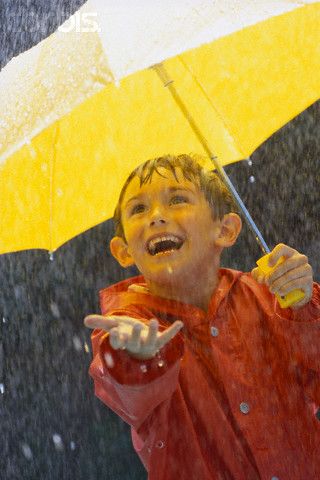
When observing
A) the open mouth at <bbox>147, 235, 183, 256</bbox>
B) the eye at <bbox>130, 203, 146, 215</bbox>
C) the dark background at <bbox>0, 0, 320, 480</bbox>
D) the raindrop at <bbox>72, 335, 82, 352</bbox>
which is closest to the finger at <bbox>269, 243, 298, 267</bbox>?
the open mouth at <bbox>147, 235, 183, 256</bbox>

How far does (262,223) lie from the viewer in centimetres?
303

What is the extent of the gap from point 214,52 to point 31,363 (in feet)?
5.61

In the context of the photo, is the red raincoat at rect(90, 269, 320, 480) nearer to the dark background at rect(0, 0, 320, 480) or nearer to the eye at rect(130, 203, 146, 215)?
the eye at rect(130, 203, 146, 215)

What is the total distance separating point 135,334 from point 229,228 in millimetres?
575

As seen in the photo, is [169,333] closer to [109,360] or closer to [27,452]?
[109,360]

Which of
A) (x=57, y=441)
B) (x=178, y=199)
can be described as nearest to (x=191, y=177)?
(x=178, y=199)

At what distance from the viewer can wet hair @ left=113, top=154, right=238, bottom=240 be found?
174 centimetres

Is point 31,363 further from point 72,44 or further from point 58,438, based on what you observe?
point 72,44

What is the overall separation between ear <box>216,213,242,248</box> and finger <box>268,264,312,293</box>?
0.29 meters

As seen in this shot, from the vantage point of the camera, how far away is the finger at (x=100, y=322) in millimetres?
1229

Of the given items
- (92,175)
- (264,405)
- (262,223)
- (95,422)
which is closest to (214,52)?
(92,175)

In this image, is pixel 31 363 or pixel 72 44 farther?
pixel 31 363

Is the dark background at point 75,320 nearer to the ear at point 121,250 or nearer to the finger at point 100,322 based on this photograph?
the ear at point 121,250

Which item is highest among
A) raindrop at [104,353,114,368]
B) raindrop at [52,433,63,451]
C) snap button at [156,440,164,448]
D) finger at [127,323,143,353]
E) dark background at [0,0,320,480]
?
finger at [127,323,143,353]
